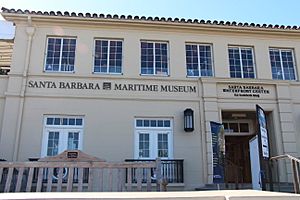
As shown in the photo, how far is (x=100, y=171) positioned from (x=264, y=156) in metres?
4.56

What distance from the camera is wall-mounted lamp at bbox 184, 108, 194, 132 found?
11203mm

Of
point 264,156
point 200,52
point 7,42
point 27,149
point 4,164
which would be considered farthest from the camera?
point 7,42

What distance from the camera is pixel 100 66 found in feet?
39.3

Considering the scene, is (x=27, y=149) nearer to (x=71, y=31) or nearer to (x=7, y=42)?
(x=71, y=31)

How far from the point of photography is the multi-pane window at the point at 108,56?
1198 centimetres

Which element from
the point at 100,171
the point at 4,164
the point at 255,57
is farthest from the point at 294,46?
the point at 4,164

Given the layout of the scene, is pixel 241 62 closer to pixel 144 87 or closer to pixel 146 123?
pixel 144 87

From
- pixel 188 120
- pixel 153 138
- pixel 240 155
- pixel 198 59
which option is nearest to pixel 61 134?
pixel 153 138

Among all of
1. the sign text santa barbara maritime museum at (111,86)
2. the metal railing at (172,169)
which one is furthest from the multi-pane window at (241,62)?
the metal railing at (172,169)

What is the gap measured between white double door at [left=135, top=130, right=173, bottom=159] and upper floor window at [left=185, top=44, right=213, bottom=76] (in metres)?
2.69

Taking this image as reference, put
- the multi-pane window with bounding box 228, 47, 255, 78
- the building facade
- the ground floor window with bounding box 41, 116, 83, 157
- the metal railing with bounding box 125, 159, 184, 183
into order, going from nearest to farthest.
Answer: the metal railing with bounding box 125, 159, 184, 183, the ground floor window with bounding box 41, 116, 83, 157, the building facade, the multi-pane window with bounding box 228, 47, 255, 78

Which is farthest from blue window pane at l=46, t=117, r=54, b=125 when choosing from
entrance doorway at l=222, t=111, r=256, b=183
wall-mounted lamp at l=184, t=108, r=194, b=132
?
entrance doorway at l=222, t=111, r=256, b=183

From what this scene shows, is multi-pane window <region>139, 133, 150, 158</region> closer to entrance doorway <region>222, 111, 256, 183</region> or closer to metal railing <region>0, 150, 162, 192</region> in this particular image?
entrance doorway <region>222, 111, 256, 183</region>

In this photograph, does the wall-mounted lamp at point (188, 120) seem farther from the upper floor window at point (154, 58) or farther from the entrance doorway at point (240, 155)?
the entrance doorway at point (240, 155)
